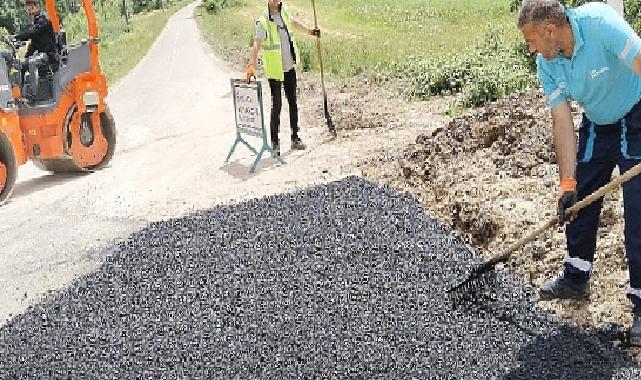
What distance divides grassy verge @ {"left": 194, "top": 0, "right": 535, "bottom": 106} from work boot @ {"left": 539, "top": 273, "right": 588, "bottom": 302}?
5.44 m

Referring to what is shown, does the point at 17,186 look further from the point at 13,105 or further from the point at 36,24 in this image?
the point at 36,24

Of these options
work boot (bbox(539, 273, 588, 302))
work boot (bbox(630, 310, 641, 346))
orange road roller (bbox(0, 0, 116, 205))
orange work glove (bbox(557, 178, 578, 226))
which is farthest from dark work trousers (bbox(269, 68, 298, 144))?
work boot (bbox(630, 310, 641, 346))

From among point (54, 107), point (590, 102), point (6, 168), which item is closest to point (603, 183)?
point (590, 102)

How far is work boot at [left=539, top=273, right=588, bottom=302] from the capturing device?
4.21 meters

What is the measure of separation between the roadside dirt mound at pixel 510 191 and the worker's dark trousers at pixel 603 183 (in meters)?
0.25

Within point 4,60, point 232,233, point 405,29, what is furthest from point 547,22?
point 405,29

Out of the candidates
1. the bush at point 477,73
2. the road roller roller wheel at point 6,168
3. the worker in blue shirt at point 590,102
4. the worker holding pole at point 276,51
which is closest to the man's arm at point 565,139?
the worker in blue shirt at point 590,102

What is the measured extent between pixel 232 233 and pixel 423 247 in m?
1.58

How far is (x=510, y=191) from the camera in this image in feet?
19.1

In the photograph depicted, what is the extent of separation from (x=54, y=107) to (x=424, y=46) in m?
9.96

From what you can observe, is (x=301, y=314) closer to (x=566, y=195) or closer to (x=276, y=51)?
(x=566, y=195)

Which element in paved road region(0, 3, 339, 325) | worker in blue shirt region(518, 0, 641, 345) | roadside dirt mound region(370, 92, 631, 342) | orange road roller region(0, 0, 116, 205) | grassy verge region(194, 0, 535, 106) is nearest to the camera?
worker in blue shirt region(518, 0, 641, 345)

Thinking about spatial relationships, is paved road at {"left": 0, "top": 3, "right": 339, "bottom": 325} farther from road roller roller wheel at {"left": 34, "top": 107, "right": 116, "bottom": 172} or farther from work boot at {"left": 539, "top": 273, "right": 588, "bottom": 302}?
work boot at {"left": 539, "top": 273, "right": 588, "bottom": 302}

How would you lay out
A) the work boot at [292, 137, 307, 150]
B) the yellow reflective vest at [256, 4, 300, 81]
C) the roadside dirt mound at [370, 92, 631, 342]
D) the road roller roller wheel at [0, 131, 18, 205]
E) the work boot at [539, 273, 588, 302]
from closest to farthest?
the work boot at [539, 273, 588, 302] < the roadside dirt mound at [370, 92, 631, 342] < the road roller roller wheel at [0, 131, 18, 205] < the yellow reflective vest at [256, 4, 300, 81] < the work boot at [292, 137, 307, 150]
